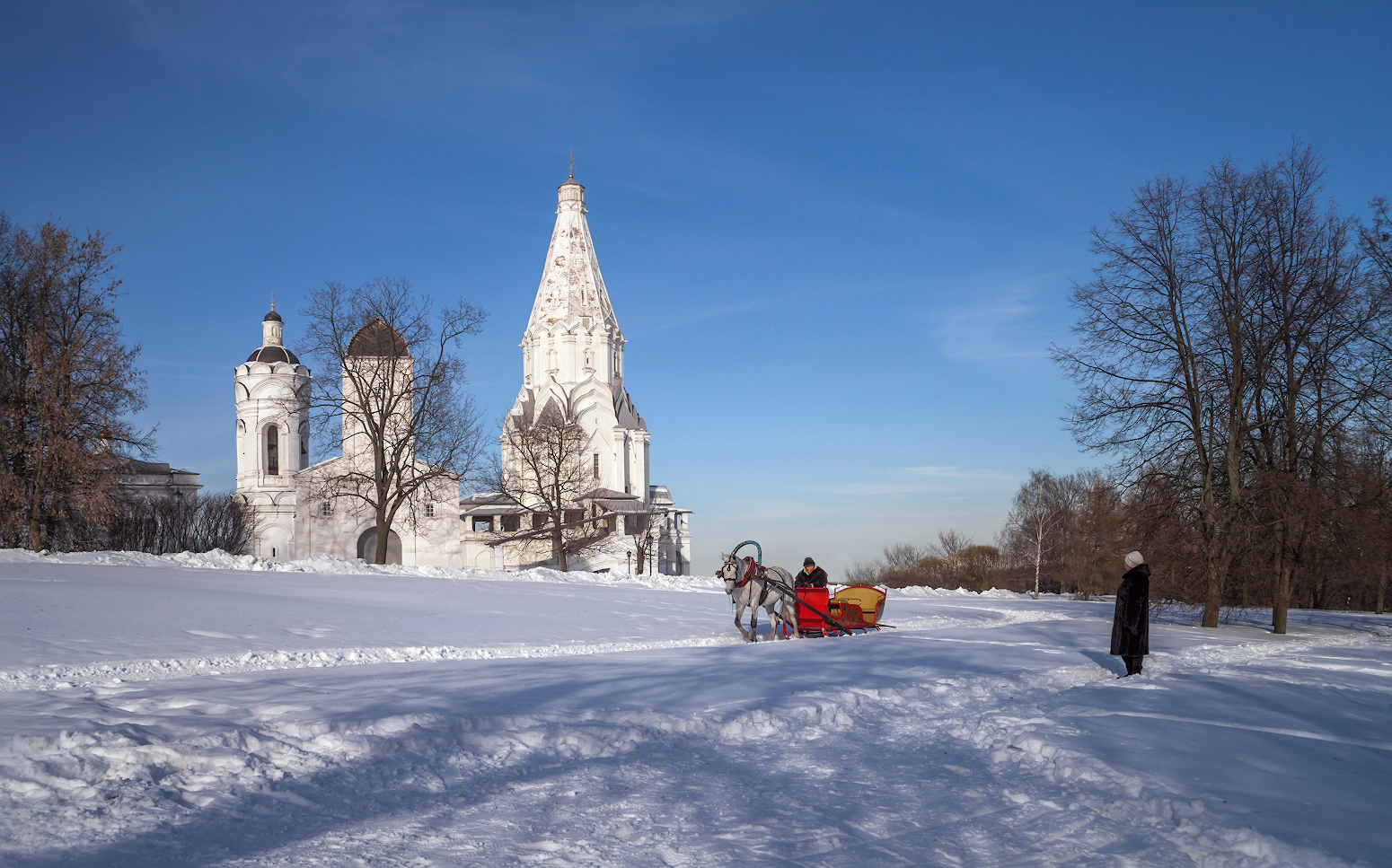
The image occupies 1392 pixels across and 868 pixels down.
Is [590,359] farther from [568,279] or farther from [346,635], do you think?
[346,635]

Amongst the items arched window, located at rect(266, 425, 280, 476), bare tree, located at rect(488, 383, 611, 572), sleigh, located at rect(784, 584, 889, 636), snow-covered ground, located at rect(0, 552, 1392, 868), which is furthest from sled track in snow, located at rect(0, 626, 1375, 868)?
arched window, located at rect(266, 425, 280, 476)

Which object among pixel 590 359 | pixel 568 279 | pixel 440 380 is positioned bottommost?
pixel 440 380

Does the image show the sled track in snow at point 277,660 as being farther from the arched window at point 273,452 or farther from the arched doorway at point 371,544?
the arched window at point 273,452

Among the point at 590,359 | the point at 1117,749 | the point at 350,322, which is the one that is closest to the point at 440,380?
the point at 350,322

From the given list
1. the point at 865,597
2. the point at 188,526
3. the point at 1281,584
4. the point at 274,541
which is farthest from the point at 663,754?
the point at 188,526

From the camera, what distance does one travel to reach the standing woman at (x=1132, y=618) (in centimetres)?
1155

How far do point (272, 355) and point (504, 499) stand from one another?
699 inches

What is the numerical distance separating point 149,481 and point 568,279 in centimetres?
3024

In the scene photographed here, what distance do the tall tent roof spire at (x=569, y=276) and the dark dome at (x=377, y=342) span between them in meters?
26.9

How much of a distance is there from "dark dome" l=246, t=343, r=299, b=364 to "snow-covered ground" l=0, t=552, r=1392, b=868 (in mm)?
49086

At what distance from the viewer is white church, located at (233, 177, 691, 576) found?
5266 cm

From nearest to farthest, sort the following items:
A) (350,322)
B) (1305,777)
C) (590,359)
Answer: (1305,777) → (350,322) → (590,359)

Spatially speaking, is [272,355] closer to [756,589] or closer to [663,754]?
[756,589]

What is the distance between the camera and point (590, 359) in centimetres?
6556
